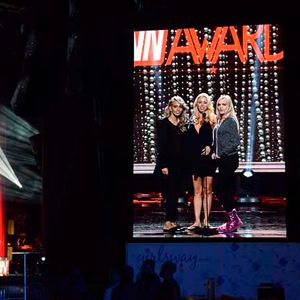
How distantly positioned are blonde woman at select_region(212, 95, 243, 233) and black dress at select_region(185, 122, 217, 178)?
4.1 inches

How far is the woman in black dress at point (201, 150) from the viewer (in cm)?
1010

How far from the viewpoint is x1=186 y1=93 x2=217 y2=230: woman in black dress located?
33.1ft

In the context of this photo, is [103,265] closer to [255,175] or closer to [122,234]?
[122,234]

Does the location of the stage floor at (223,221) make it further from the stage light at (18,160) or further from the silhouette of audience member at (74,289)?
the silhouette of audience member at (74,289)

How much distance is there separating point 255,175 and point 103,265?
8.90 feet

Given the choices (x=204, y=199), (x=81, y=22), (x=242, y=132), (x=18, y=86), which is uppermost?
(x=81, y=22)

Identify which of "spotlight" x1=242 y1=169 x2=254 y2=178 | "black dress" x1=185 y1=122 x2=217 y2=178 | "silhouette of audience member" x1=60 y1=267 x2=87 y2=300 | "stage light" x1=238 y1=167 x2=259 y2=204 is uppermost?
"black dress" x1=185 y1=122 x2=217 y2=178

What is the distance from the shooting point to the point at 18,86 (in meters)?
10.7

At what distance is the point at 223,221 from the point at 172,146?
1.41m

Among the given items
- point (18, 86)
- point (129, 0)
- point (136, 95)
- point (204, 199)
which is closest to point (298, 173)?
point (204, 199)

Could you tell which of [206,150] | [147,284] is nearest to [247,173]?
[206,150]

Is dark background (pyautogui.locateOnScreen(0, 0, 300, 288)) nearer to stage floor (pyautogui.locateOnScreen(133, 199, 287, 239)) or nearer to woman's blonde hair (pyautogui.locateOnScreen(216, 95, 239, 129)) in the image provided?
stage floor (pyautogui.locateOnScreen(133, 199, 287, 239))

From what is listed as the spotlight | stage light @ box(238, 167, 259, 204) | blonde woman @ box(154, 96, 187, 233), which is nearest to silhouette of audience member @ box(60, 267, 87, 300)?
blonde woman @ box(154, 96, 187, 233)

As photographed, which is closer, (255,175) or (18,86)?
(255,175)
